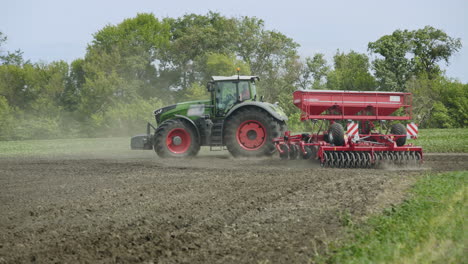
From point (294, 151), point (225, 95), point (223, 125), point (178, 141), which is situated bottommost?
point (294, 151)

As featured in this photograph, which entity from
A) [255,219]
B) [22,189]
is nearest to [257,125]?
[22,189]

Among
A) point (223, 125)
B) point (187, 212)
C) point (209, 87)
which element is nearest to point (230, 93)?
point (209, 87)

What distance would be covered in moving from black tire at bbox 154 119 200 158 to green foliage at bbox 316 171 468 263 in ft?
27.5

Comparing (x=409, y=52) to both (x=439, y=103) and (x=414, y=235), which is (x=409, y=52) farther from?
(x=414, y=235)

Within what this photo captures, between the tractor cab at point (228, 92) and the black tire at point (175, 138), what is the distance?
38.9 inches

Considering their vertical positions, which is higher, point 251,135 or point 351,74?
point 351,74

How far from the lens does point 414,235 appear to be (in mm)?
5543

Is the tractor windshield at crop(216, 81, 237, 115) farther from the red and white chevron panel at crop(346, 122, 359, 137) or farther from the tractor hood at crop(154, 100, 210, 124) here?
the red and white chevron panel at crop(346, 122, 359, 137)

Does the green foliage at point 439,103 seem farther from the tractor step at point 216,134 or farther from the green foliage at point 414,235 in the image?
the green foliage at point 414,235

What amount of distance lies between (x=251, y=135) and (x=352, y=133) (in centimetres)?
304

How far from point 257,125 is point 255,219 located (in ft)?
27.4

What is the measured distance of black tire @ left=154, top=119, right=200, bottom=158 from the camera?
1520 cm

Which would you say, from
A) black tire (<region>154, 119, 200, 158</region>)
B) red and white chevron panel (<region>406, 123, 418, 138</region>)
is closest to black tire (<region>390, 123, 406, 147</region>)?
red and white chevron panel (<region>406, 123, 418, 138</region>)

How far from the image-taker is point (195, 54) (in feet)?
172
